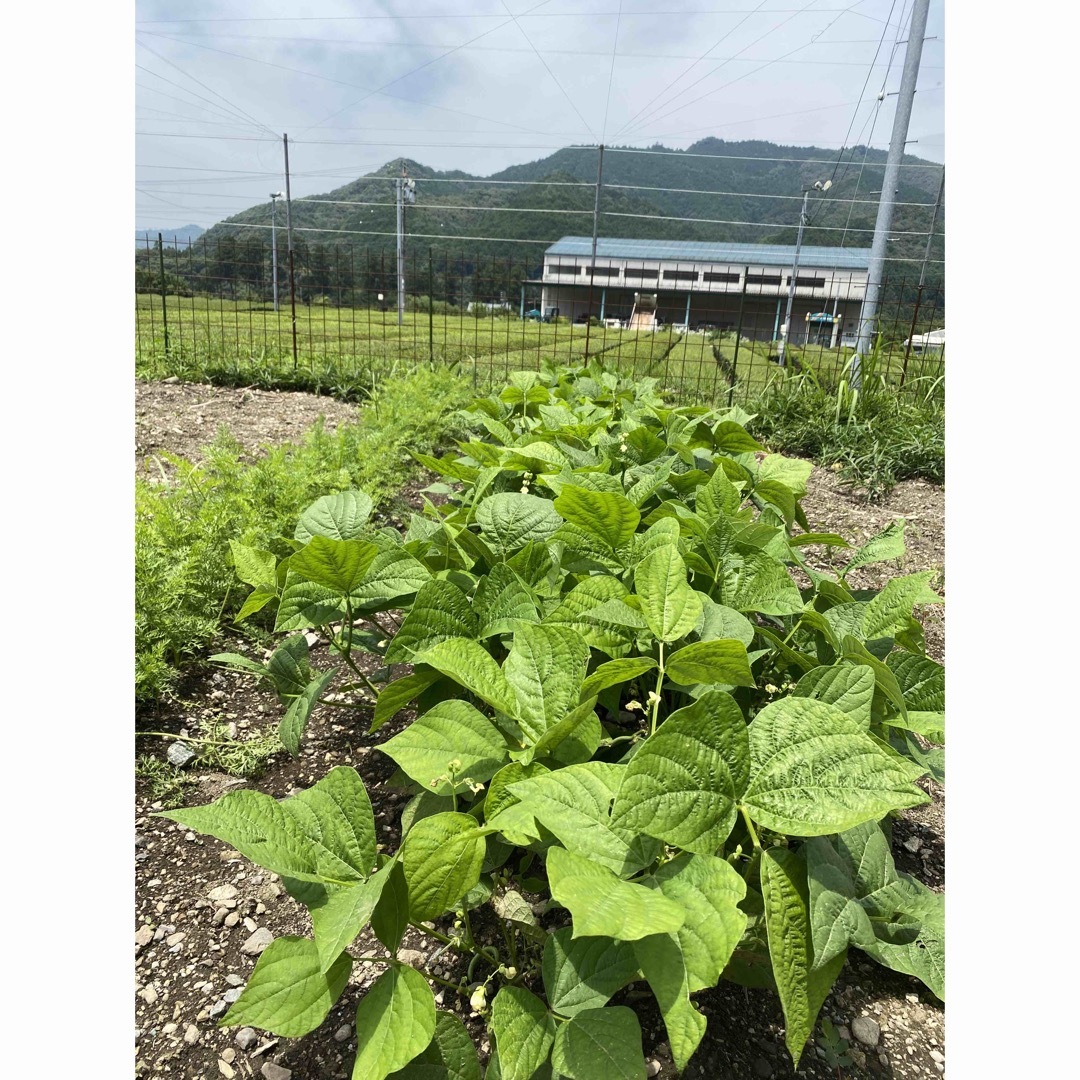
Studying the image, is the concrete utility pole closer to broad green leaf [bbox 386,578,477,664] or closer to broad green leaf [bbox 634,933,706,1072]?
broad green leaf [bbox 386,578,477,664]

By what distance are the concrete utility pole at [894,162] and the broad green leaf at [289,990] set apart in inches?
273

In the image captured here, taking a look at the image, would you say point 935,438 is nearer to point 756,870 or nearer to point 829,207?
point 756,870

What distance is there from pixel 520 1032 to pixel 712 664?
17.8 inches

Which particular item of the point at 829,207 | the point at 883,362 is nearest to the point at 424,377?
the point at 883,362

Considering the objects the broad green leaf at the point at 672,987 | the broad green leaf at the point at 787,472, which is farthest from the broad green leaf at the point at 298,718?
the broad green leaf at the point at 787,472

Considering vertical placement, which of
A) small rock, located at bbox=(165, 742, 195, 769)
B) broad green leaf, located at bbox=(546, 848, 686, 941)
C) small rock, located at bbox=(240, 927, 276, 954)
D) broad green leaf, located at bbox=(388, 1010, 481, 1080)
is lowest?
small rock, located at bbox=(240, 927, 276, 954)

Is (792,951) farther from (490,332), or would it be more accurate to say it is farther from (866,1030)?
(490,332)

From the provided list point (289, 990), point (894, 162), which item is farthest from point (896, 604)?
point (894, 162)

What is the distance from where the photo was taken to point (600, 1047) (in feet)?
2.35

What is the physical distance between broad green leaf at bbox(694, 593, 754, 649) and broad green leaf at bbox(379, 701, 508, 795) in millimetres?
324

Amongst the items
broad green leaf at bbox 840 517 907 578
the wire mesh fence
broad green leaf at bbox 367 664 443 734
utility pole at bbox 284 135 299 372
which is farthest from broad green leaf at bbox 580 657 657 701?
utility pole at bbox 284 135 299 372

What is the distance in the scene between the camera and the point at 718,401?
820 centimetres

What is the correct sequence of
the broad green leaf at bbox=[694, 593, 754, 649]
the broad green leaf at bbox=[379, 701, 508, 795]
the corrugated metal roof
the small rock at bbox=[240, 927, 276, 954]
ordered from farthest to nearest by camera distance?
the corrugated metal roof < the small rock at bbox=[240, 927, 276, 954] < the broad green leaf at bbox=[694, 593, 754, 649] < the broad green leaf at bbox=[379, 701, 508, 795]

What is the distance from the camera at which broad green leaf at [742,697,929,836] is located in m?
0.67
